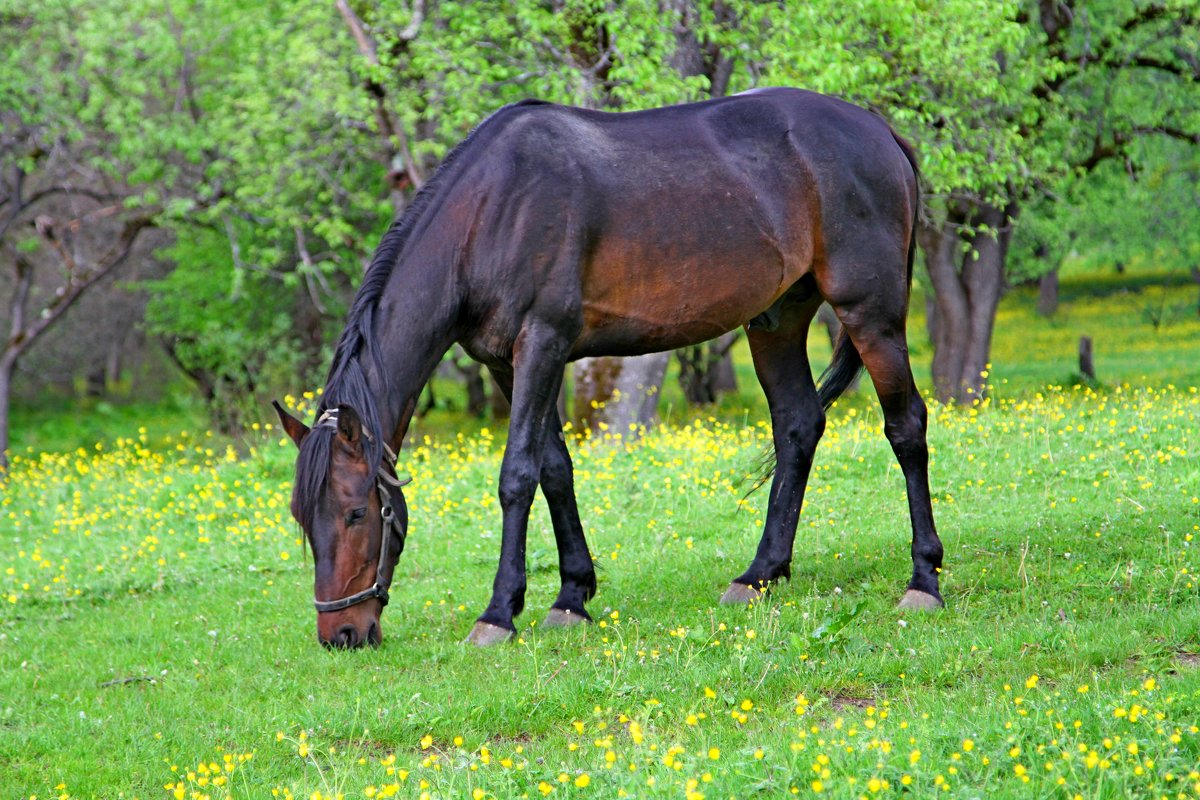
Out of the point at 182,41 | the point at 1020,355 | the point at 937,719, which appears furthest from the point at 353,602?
the point at 1020,355

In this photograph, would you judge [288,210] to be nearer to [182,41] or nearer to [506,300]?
[182,41]

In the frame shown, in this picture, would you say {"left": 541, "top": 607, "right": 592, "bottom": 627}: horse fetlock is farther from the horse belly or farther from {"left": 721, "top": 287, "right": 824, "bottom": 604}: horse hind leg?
the horse belly

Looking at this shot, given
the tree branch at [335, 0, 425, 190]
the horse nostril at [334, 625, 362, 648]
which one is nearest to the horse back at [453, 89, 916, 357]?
the horse nostril at [334, 625, 362, 648]

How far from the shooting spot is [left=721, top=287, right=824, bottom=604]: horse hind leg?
7082mm

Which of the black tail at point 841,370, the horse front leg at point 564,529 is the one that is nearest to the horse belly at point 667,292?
the horse front leg at point 564,529

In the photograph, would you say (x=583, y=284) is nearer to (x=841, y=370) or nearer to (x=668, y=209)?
(x=668, y=209)

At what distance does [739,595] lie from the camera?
682cm

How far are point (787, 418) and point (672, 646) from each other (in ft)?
6.21

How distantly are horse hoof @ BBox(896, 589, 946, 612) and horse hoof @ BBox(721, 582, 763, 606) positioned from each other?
31.4 inches

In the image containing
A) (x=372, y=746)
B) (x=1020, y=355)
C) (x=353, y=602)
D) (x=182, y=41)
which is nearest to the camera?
(x=372, y=746)

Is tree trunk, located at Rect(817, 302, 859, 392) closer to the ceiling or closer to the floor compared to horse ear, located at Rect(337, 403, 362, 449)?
closer to the floor

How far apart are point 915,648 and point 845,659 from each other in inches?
14.5

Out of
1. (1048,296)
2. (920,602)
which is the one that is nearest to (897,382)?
(920,602)

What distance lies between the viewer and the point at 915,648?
564 cm
